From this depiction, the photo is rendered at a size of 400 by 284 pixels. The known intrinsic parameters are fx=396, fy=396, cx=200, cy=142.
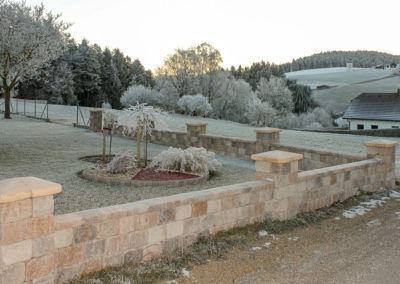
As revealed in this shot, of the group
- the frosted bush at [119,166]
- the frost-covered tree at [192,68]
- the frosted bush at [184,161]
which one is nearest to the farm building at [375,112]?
the frost-covered tree at [192,68]

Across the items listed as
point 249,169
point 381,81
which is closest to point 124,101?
point 249,169

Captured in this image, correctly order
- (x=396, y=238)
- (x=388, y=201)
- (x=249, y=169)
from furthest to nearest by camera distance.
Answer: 1. (x=249, y=169)
2. (x=388, y=201)
3. (x=396, y=238)

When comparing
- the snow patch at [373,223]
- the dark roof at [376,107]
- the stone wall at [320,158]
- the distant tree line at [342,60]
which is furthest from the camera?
the distant tree line at [342,60]

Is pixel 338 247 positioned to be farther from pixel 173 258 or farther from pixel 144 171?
pixel 144 171

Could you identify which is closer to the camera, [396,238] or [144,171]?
[396,238]

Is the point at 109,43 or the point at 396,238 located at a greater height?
the point at 109,43

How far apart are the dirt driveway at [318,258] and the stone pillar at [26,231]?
1.37 metres

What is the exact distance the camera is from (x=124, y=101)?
1857 inches

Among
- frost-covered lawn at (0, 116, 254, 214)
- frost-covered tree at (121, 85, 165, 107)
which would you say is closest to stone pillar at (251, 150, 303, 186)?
frost-covered lawn at (0, 116, 254, 214)

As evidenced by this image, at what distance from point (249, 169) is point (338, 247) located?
599 centimetres

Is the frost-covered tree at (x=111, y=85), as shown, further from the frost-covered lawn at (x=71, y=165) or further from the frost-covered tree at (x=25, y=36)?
the frost-covered lawn at (x=71, y=165)

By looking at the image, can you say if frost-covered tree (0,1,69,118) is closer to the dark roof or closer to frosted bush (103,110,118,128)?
frosted bush (103,110,118,128)

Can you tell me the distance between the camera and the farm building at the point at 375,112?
41.7 meters

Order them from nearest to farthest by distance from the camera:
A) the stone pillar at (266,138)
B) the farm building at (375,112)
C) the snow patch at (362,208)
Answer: the snow patch at (362,208), the stone pillar at (266,138), the farm building at (375,112)
